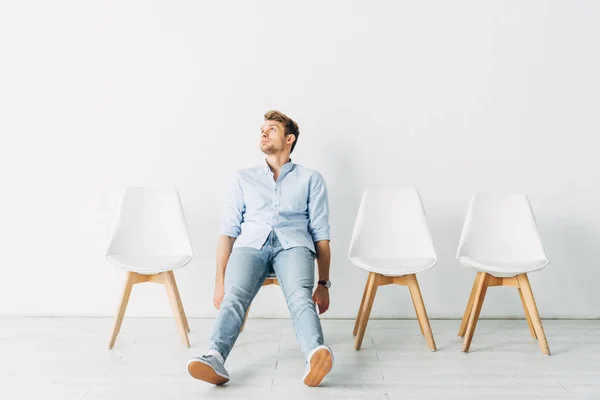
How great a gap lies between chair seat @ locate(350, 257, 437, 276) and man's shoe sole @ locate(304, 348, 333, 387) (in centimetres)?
66

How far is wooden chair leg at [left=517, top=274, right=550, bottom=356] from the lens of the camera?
98.5 inches

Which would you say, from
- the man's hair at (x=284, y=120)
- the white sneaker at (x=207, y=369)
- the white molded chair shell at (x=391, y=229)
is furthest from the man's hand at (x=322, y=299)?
the man's hair at (x=284, y=120)

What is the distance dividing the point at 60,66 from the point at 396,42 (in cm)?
203

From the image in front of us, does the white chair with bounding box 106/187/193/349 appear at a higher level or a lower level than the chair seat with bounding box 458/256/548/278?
lower

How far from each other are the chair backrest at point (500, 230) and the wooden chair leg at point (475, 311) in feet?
0.63

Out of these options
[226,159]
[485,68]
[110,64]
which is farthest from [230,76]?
[485,68]

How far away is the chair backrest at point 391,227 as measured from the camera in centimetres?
282

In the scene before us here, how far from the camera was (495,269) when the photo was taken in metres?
2.49

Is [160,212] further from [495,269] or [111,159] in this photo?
[495,269]

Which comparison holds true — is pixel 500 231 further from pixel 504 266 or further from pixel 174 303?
pixel 174 303

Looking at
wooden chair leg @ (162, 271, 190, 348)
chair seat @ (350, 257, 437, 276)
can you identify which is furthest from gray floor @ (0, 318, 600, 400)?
chair seat @ (350, 257, 437, 276)

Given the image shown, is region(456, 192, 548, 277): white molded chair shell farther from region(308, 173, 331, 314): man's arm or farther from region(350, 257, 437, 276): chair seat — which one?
region(308, 173, 331, 314): man's arm

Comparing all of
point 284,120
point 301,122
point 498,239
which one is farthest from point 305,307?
point 301,122

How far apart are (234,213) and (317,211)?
41 centimetres
